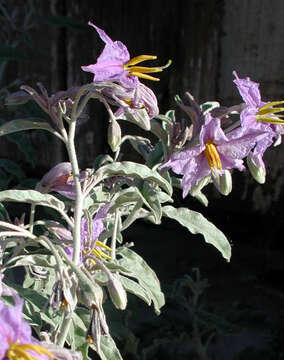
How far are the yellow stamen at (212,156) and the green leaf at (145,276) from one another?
0.28 meters

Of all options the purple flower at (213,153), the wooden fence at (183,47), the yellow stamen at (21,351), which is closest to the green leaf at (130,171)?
the purple flower at (213,153)

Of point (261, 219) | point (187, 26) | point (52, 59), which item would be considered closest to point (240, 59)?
point (187, 26)

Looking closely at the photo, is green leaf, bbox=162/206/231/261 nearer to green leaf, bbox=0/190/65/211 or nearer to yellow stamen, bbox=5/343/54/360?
green leaf, bbox=0/190/65/211

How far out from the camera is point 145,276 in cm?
119

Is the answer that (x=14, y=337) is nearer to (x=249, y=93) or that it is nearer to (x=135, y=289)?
(x=135, y=289)

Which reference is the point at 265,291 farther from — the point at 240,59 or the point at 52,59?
the point at 52,59

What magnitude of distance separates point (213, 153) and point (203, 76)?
1249 mm

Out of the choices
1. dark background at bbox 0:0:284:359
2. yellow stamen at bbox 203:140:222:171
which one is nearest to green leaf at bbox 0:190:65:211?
yellow stamen at bbox 203:140:222:171

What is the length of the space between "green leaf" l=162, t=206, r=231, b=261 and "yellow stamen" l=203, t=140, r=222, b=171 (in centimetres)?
18

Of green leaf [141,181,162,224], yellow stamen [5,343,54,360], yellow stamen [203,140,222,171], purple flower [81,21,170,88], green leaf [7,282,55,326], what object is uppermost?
purple flower [81,21,170,88]

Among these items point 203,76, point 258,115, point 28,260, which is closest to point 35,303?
point 28,260

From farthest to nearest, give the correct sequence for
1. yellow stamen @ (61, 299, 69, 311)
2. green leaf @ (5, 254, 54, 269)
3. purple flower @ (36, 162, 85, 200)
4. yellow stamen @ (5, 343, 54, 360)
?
purple flower @ (36, 162, 85, 200) < green leaf @ (5, 254, 54, 269) < yellow stamen @ (61, 299, 69, 311) < yellow stamen @ (5, 343, 54, 360)

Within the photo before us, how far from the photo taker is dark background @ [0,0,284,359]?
6.79 ft

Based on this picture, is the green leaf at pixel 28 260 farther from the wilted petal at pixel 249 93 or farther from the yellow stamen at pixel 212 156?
the wilted petal at pixel 249 93
